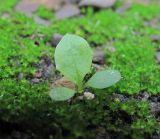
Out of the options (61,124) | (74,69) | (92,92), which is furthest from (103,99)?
(61,124)

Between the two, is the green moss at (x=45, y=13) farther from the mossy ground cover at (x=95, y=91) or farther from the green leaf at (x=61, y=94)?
the green leaf at (x=61, y=94)

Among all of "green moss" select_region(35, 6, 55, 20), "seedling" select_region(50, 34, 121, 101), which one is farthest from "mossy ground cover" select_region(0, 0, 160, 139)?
"seedling" select_region(50, 34, 121, 101)

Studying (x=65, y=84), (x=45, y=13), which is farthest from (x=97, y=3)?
(x=65, y=84)

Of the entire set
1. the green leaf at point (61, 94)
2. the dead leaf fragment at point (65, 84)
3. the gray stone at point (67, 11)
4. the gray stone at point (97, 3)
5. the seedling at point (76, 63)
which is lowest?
the gray stone at point (67, 11)

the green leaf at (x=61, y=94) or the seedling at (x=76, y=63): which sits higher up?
the seedling at (x=76, y=63)

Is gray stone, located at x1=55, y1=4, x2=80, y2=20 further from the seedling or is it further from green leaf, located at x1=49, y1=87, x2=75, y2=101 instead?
green leaf, located at x1=49, y1=87, x2=75, y2=101

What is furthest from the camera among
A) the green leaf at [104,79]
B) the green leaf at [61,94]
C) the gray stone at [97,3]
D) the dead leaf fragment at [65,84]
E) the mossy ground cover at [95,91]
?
the gray stone at [97,3]

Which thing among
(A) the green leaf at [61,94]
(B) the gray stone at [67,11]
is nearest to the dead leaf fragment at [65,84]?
(A) the green leaf at [61,94]

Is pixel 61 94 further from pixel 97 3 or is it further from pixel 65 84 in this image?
pixel 97 3
